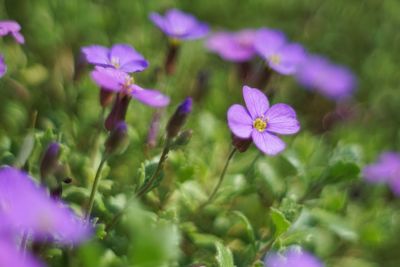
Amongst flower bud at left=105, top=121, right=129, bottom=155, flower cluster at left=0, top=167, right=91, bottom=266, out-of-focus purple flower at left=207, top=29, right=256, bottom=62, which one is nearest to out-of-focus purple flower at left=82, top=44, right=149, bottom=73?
flower bud at left=105, top=121, right=129, bottom=155

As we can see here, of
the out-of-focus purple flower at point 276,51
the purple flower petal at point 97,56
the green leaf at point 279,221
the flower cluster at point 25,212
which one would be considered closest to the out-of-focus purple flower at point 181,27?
the out-of-focus purple flower at point 276,51

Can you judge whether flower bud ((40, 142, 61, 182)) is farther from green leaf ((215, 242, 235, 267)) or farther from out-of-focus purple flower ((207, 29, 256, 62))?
out-of-focus purple flower ((207, 29, 256, 62))

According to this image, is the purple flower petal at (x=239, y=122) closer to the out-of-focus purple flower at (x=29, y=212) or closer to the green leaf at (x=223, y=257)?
the green leaf at (x=223, y=257)

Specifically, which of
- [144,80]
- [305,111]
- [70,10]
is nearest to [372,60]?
[305,111]

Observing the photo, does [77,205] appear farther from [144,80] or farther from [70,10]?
[70,10]

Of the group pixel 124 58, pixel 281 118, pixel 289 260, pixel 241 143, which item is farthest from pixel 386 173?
pixel 124 58

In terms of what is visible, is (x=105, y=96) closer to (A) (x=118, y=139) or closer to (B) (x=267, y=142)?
(A) (x=118, y=139)
